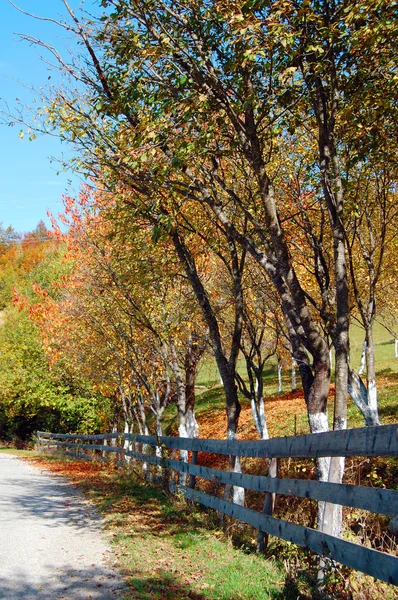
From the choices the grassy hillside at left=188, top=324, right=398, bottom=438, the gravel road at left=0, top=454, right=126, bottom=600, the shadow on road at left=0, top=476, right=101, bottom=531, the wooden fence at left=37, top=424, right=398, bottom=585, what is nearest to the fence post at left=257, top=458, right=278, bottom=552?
the wooden fence at left=37, top=424, right=398, bottom=585

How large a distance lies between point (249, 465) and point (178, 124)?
35.0 feet

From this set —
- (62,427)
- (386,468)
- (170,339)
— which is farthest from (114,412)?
(386,468)

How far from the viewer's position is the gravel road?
546 centimetres

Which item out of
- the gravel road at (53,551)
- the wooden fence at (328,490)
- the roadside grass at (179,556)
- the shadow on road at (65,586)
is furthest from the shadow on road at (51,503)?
the shadow on road at (65,586)

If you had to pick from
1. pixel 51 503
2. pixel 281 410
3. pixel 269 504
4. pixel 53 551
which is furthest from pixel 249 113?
pixel 281 410

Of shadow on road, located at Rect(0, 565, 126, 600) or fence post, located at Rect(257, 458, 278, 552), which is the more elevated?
fence post, located at Rect(257, 458, 278, 552)

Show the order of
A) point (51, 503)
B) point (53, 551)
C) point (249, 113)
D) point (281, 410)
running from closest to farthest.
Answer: point (53, 551)
point (249, 113)
point (51, 503)
point (281, 410)

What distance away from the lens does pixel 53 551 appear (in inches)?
277

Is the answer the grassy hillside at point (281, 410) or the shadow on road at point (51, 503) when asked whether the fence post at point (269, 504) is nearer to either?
the shadow on road at point (51, 503)

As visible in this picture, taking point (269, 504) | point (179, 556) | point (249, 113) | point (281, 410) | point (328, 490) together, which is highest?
point (249, 113)

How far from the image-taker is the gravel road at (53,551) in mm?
5465

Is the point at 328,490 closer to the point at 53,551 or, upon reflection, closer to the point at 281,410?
the point at 53,551

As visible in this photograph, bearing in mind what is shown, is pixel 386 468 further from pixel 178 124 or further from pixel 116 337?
pixel 116 337

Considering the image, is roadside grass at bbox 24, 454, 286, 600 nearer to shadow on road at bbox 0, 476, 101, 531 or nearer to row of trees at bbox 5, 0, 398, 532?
shadow on road at bbox 0, 476, 101, 531
